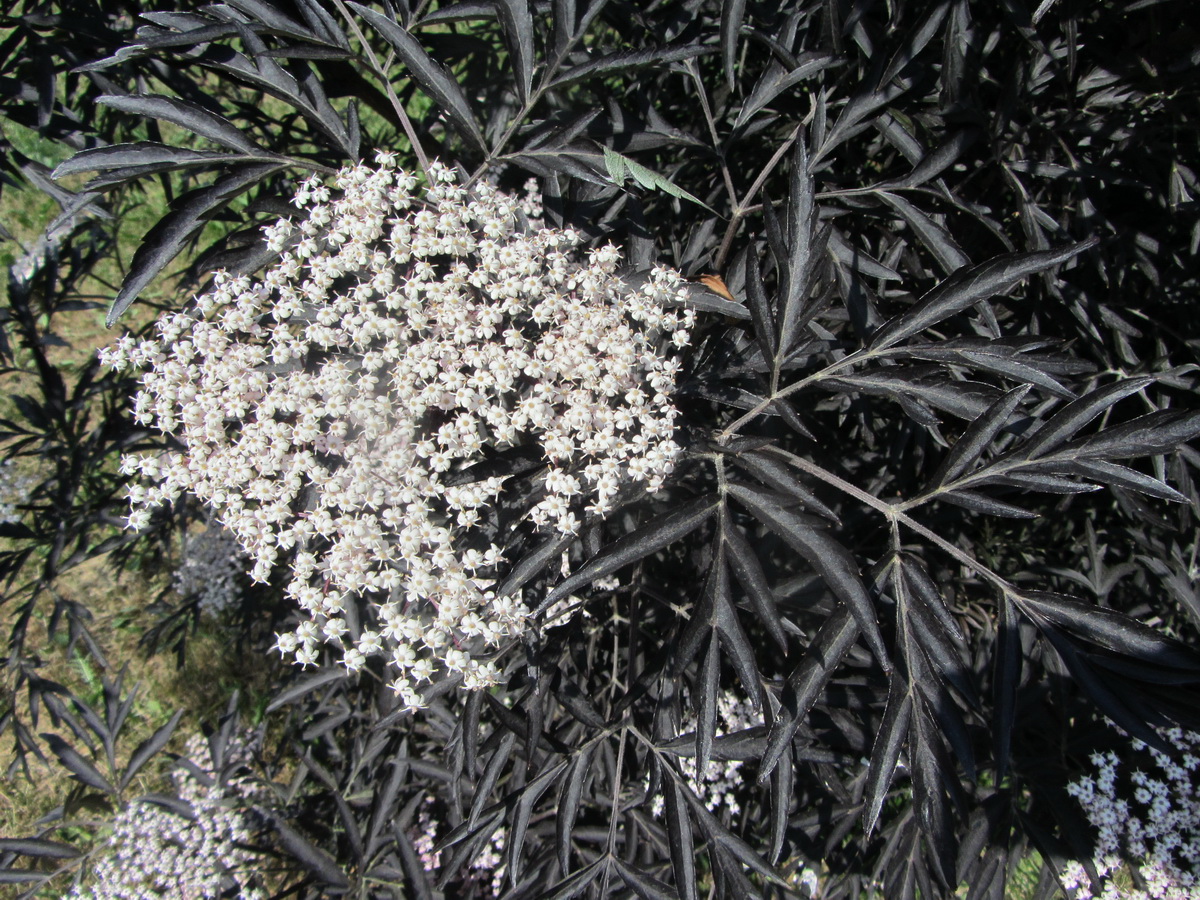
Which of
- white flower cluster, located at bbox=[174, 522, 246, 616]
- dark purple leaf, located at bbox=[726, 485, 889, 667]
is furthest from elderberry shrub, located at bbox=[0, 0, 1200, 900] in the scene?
white flower cluster, located at bbox=[174, 522, 246, 616]

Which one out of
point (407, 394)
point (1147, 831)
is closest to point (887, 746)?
point (407, 394)

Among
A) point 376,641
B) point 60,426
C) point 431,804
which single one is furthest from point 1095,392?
point 60,426

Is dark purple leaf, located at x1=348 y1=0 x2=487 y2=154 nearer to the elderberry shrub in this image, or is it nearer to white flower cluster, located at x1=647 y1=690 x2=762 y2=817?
the elderberry shrub

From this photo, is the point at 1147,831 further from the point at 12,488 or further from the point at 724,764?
the point at 12,488

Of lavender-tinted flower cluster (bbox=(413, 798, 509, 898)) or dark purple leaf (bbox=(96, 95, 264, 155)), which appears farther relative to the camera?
lavender-tinted flower cluster (bbox=(413, 798, 509, 898))

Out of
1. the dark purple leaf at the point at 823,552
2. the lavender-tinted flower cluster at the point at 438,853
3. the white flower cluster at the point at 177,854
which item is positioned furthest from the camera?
the lavender-tinted flower cluster at the point at 438,853

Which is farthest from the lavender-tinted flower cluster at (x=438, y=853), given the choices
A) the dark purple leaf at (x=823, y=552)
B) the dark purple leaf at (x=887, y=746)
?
the dark purple leaf at (x=823, y=552)

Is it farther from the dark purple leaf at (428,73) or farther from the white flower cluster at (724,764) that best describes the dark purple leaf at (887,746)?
the dark purple leaf at (428,73)
